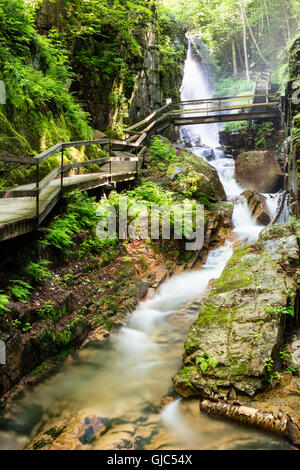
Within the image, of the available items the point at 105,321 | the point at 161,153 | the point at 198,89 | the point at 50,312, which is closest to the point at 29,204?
the point at 50,312

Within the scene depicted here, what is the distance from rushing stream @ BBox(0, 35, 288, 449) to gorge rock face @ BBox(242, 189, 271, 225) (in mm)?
5632

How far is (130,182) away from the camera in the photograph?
384 inches

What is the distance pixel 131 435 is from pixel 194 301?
3.59 meters

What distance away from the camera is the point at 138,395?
4.02m

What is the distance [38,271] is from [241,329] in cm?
309

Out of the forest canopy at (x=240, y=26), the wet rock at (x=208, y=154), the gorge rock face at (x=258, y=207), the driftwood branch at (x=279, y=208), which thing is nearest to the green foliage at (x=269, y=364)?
the driftwood branch at (x=279, y=208)

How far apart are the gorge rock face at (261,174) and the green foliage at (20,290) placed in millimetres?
11716

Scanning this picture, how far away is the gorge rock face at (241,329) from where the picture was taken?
3.64 metres

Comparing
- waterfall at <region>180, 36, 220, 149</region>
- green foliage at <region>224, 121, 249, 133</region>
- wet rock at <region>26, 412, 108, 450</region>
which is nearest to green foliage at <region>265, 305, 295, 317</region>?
wet rock at <region>26, 412, 108, 450</region>

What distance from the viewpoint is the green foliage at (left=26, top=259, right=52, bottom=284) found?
4.70 meters

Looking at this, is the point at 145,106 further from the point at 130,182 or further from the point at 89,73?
the point at 130,182

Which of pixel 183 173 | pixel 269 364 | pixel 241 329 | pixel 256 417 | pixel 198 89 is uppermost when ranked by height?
pixel 198 89

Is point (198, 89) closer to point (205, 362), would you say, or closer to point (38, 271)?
point (38, 271)
